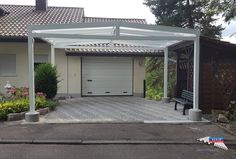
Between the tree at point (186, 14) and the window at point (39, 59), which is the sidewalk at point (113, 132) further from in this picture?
the tree at point (186, 14)

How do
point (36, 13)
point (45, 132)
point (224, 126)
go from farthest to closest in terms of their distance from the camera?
point (36, 13), point (224, 126), point (45, 132)

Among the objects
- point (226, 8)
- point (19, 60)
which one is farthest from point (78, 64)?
point (226, 8)

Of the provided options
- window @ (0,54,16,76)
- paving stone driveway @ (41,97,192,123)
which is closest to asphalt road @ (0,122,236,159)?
paving stone driveway @ (41,97,192,123)

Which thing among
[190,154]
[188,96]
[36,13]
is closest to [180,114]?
[188,96]

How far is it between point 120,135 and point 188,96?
15.7ft

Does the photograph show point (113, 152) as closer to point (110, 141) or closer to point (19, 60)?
point (110, 141)

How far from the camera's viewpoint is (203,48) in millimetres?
11328

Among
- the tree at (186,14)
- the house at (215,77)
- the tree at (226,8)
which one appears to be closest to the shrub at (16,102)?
the house at (215,77)

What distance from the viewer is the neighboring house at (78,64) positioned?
52.9ft

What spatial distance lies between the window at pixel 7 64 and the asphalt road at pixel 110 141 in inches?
309

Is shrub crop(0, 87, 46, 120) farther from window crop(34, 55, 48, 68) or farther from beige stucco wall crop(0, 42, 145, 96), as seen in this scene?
window crop(34, 55, 48, 68)

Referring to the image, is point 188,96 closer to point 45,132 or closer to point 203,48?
point 203,48

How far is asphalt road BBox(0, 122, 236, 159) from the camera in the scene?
624 centimetres

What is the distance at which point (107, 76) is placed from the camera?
17844 mm
